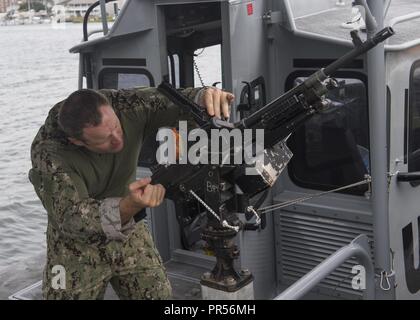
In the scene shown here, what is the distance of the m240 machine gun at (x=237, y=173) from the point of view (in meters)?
2.61

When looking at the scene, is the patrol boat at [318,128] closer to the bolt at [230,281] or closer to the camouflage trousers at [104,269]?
the camouflage trousers at [104,269]

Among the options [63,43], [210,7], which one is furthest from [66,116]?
[63,43]

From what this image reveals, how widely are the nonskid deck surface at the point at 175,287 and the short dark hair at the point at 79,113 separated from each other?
247cm

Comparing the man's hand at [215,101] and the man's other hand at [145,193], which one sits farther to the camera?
the man's hand at [215,101]

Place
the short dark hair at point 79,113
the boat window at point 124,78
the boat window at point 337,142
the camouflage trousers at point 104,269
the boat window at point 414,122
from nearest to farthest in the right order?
the short dark hair at point 79,113
the camouflage trousers at point 104,269
the boat window at point 414,122
the boat window at point 337,142
the boat window at point 124,78

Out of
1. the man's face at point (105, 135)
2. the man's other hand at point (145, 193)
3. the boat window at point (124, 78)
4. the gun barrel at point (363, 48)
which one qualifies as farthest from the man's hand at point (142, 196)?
the boat window at point (124, 78)

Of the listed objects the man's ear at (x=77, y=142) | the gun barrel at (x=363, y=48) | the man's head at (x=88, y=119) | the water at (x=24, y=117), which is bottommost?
the water at (x=24, y=117)

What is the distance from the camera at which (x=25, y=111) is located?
18.8 metres

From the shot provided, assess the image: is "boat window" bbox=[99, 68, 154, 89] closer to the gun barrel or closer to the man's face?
the man's face

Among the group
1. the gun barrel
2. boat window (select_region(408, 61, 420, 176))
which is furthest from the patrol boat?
the gun barrel

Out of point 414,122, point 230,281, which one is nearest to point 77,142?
point 230,281

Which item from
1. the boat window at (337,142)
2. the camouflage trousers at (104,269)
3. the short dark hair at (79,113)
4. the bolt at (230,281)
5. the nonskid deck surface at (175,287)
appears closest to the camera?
the bolt at (230,281)

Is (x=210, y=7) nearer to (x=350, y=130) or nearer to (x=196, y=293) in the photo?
(x=350, y=130)

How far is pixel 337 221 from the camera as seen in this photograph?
454 cm
